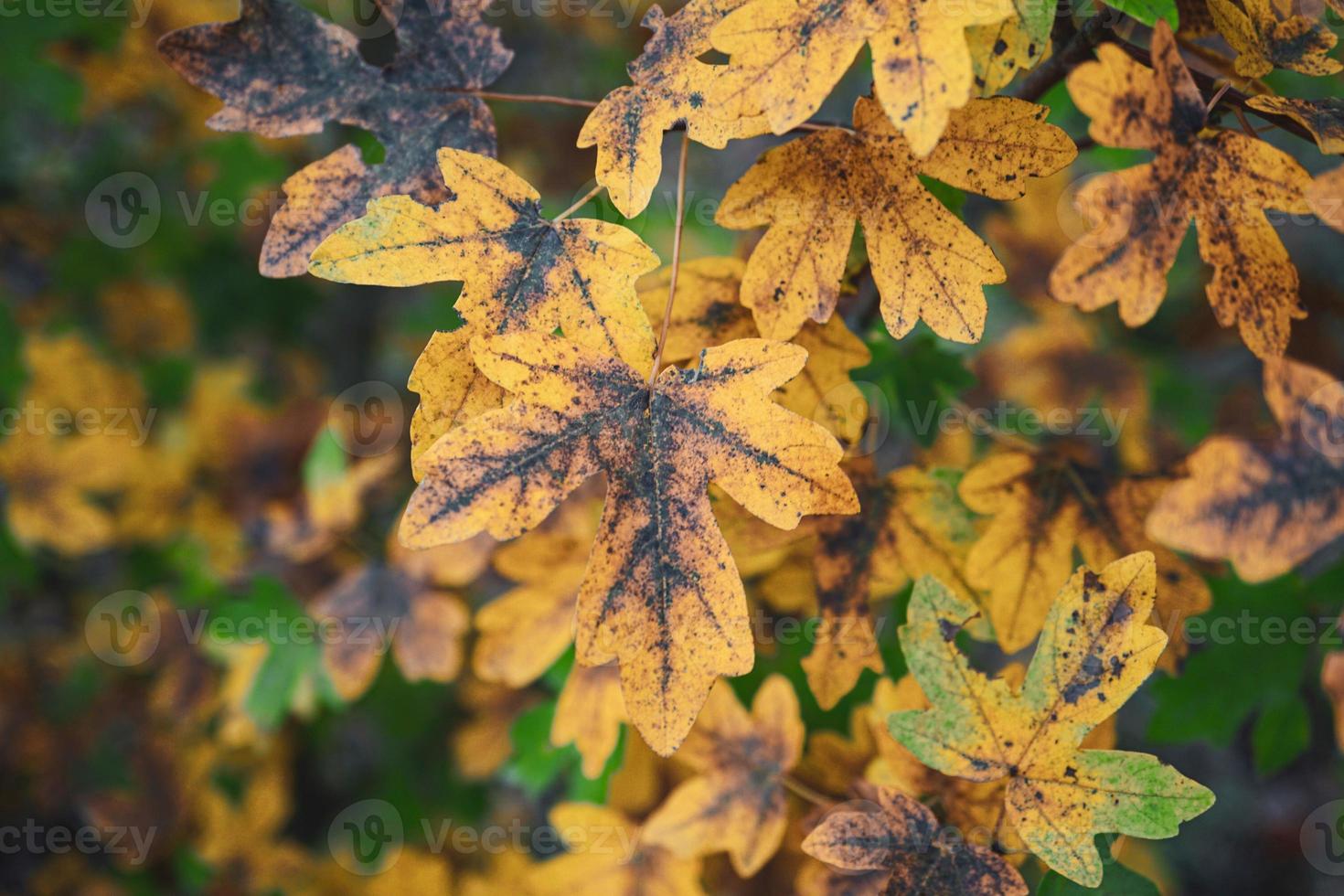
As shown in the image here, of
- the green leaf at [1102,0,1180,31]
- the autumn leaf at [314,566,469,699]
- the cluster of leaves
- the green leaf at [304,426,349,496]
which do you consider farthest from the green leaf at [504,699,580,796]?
the green leaf at [1102,0,1180,31]

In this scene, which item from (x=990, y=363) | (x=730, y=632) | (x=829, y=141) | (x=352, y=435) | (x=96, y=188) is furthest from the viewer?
(x=96, y=188)

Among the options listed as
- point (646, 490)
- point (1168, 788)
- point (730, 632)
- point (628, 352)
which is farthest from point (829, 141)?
point (1168, 788)

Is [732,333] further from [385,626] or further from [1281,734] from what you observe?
[1281,734]

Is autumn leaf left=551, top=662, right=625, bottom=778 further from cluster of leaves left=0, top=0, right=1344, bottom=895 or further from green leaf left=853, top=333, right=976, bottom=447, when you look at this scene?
green leaf left=853, top=333, right=976, bottom=447

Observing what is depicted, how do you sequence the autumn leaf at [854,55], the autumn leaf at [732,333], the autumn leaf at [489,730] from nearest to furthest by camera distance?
the autumn leaf at [854,55] → the autumn leaf at [732,333] → the autumn leaf at [489,730]

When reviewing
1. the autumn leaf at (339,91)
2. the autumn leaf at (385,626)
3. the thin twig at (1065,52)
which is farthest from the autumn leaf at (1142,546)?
the autumn leaf at (385,626)

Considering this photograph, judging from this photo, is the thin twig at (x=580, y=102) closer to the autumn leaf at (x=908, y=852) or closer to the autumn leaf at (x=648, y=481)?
the autumn leaf at (x=648, y=481)

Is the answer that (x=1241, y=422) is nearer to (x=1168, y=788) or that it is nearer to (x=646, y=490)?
(x=1168, y=788)
